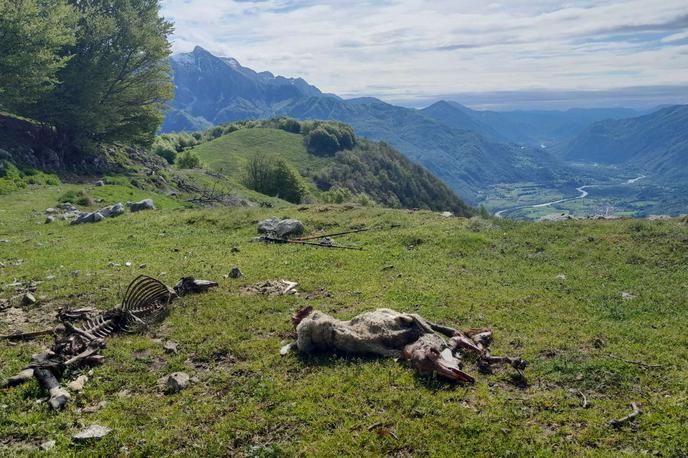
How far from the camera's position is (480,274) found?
2067cm

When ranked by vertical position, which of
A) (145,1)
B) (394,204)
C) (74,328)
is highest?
(145,1)

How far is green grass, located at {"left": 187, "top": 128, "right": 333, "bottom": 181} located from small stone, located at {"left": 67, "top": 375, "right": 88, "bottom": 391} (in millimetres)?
105892

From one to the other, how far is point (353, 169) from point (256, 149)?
37.4m

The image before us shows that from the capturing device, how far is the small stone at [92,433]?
31.3ft

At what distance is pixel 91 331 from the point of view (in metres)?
13.9

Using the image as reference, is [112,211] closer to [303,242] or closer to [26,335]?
[303,242]

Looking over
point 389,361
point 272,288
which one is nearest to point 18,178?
point 272,288

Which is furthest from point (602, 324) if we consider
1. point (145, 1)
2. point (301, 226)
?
point (145, 1)

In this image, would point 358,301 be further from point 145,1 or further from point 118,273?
point 145,1

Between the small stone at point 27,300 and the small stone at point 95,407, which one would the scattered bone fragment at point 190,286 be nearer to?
the small stone at point 27,300

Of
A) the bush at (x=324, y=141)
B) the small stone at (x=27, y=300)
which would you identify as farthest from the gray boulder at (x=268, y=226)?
the bush at (x=324, y=141)

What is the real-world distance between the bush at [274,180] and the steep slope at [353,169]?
43.5 m

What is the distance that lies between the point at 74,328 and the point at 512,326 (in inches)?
520

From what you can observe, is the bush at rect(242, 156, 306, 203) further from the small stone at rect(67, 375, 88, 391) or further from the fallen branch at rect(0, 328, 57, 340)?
the small stone at rect(67, 375, 88, 391)
